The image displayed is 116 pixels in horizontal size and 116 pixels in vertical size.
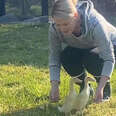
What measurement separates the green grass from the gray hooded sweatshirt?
390mm

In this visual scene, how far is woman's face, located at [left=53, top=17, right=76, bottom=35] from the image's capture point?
274 cm

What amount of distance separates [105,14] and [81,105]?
7.40 meters

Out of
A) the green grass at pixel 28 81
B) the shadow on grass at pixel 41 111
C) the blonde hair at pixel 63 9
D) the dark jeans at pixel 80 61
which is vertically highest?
the blonde hair at pixel 63 9

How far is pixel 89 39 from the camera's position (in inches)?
121

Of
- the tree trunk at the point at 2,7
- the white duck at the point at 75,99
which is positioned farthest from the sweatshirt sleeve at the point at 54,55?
the tree trunk at the point at 2,7

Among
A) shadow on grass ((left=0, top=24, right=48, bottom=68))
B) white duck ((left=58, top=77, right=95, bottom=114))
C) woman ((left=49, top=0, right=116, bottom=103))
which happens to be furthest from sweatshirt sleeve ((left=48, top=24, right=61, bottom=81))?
shadow on grass ((left=0, top=24, right=48, bottom=68))

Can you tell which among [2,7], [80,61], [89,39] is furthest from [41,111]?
[2,7]

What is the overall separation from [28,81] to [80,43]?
1175 millimetres

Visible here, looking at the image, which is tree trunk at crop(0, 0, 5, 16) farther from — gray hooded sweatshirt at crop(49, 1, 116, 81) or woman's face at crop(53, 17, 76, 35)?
woman's face at crop(53, 17, 76, 35)

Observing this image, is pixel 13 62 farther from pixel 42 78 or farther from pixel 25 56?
pixel 42 78

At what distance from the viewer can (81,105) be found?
9.81ft

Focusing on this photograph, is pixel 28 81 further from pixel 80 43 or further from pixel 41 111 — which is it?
pixel 80 43

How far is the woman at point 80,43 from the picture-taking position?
9.10 ft

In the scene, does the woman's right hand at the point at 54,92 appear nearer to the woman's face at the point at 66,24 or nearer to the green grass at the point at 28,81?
the green grass at the point at 28,81
